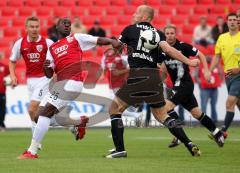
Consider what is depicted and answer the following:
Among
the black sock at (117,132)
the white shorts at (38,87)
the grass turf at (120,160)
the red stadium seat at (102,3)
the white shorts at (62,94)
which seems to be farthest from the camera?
the red stadium seat at (102,3)

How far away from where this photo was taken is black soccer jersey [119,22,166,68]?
40.8 ft

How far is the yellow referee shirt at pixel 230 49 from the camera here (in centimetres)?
1617

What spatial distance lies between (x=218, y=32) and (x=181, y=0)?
175 inches

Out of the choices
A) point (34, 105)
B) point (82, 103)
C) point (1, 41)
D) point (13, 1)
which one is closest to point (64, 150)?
point (34, 105)

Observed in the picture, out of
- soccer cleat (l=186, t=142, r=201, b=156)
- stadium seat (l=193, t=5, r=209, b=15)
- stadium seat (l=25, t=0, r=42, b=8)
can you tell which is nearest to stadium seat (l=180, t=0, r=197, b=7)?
stadium seat (l=193, t=5, r=209, b=15)

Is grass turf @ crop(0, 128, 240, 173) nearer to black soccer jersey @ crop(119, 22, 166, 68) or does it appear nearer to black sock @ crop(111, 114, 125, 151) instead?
black sock @ crop(111, 114, 125, 151)

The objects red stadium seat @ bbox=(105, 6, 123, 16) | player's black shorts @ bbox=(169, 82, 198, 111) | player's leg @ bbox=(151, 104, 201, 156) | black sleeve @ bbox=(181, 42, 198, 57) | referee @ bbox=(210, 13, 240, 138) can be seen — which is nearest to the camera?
player's leg @ bbox=(151, 104, 201, 156)

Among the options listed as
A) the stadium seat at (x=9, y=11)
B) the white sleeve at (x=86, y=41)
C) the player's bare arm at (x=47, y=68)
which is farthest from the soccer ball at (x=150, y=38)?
the stadium seat at (x=9, y=11)

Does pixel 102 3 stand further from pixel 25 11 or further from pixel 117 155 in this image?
pixel 117 155

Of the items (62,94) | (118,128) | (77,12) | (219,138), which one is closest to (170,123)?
(118,128)

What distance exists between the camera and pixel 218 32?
25.6m

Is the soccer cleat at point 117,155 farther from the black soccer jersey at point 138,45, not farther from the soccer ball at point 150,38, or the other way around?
the soccer ball at point 150,38

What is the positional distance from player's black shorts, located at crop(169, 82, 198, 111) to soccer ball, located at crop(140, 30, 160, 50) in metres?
2.91

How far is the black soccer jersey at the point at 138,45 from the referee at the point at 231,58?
368cm
